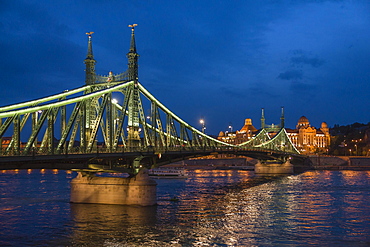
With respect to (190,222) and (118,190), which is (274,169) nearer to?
(118,190)

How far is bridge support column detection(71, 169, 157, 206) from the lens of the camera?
44594 millimetres

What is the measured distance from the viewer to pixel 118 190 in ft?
147

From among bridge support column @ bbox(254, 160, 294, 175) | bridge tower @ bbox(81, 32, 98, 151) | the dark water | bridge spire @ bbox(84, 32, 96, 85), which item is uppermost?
bridge spire @ bbox(84, 32, 96, 85)

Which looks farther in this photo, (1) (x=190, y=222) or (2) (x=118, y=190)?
(2) (x=118, y=190)

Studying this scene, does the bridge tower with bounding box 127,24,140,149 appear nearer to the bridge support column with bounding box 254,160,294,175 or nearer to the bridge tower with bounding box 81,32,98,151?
the bridge tower with bounding box 81,32,98,151

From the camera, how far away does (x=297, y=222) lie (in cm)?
3884

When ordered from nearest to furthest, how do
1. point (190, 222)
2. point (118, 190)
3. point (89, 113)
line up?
point (190, 222) < point (118, 190) < point (89, 113)

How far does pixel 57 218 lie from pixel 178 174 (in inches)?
2439

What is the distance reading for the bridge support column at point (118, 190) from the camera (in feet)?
146

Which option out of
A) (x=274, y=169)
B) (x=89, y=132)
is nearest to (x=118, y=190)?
(x=89, y=132)

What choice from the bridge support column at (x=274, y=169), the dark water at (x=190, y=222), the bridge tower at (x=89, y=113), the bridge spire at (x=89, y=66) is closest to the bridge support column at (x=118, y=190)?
the dark water at (x=190, y=222)

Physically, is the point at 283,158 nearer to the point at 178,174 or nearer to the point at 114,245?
the point at 178,174

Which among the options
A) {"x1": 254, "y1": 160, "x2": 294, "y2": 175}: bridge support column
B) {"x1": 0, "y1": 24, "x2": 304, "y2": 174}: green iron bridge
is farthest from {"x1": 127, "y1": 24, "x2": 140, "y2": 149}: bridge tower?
{"x1": 254, "y1": 160, "x2": 294, "y2": 175}: bridge support column

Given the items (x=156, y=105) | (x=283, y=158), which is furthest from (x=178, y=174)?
(x=156, y=105)
